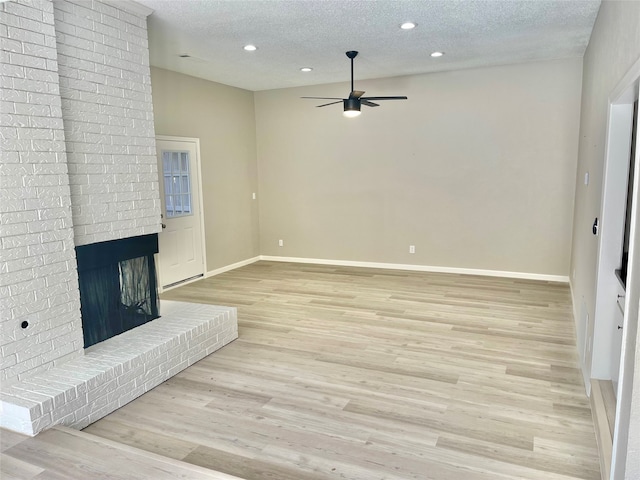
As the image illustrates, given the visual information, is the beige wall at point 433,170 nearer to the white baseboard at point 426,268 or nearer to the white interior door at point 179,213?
the white baseboard at point 426,268

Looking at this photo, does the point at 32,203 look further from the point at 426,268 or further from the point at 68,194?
the point at 426,268

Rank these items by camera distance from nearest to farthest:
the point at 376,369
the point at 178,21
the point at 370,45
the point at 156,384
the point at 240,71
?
1. the point at 156,384
2. the point at 376,369
3. the point at 178,21
4. the point at 370,45
5. the point at 240,71

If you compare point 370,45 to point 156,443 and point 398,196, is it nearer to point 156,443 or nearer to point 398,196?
point 398,196

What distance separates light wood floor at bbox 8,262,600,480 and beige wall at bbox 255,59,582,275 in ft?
4.73

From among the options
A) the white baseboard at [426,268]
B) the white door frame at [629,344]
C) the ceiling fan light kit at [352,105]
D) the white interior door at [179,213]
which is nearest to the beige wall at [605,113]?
the white door frame at [629,344]

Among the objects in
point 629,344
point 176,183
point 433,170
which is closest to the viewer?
point 629,344

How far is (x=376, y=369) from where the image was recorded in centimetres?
356

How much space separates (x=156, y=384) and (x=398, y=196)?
463cm

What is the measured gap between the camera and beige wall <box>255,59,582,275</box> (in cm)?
598

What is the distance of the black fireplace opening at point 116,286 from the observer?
131 inches

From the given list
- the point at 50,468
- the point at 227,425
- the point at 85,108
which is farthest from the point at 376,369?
the point at 85,108

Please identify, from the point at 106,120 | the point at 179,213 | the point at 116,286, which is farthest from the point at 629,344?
the point at 179,213

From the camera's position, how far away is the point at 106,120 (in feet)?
11.1

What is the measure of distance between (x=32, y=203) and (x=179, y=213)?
3468 millimetres
